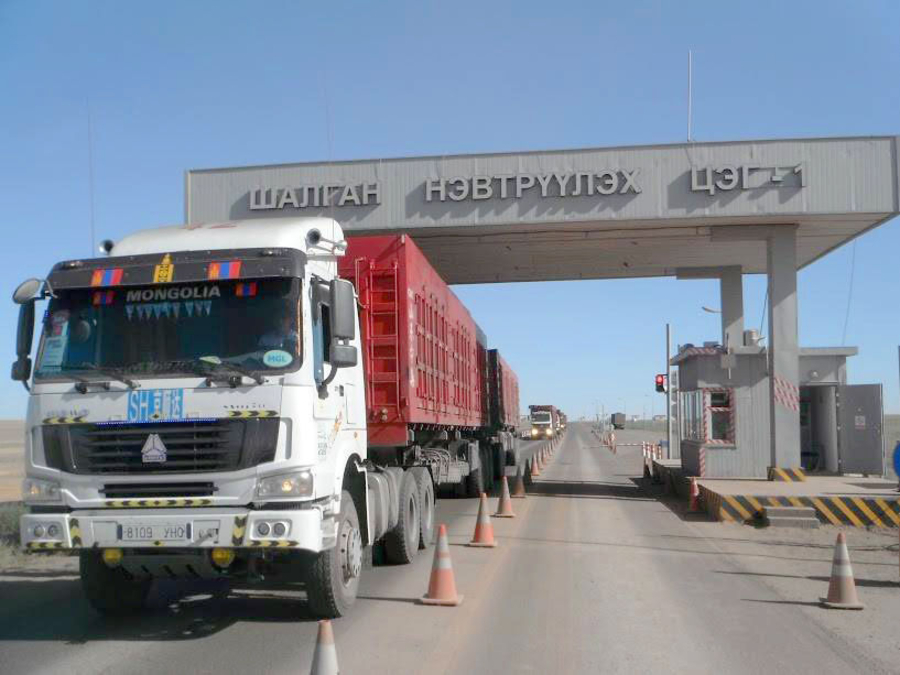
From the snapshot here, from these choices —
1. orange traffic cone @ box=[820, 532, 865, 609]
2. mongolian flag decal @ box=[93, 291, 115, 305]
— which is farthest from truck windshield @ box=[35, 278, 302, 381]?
orange traffic cone @ box=[820, 532, 865, 609]

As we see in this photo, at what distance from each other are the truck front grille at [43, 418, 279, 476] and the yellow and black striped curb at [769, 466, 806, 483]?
15476mm

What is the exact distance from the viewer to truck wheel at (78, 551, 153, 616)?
788cm

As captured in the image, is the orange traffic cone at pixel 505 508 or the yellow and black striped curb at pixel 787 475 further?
the yellow and black striped curb at pixel 787 475

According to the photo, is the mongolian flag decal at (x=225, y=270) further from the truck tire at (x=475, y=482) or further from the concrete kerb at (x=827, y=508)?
the truck tire at (x=475, y=482)

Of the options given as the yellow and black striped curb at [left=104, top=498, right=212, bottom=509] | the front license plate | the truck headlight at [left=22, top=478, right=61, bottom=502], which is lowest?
the front license plate

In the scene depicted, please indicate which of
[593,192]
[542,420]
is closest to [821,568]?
[593,192]

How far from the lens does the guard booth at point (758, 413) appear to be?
21328mm

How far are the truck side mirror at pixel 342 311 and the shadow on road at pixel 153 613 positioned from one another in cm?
263

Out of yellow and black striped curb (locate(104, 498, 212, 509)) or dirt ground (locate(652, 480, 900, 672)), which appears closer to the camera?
yellow and black striped curb (locate(104, 498, 212, 509))

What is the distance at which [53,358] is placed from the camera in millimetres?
7289

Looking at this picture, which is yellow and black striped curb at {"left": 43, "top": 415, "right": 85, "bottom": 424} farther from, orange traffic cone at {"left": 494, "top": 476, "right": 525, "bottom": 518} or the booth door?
the booth door

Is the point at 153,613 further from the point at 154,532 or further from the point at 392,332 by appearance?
the point at 392,332

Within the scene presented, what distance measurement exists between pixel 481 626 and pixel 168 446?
3064mm

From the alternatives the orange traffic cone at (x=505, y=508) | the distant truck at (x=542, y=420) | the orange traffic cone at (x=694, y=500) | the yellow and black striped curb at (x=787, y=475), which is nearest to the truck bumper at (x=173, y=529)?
the orange traffic cone at (x=505, y=508)
